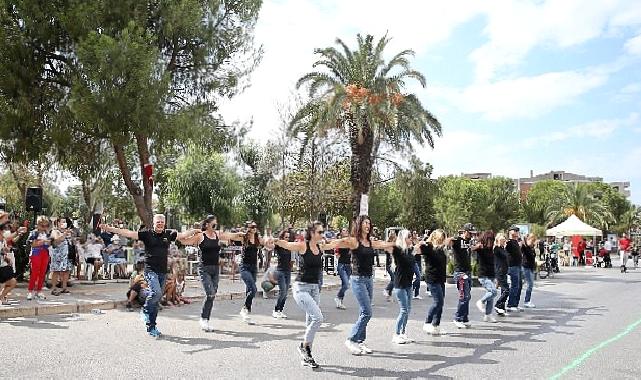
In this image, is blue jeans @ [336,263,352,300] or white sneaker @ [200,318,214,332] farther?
blue jeans @ [336,263,352,300]

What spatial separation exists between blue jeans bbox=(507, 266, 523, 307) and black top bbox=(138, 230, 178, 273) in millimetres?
6958

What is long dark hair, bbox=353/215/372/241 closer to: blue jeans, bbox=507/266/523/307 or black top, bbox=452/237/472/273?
black top, bbox=452/237/472/273

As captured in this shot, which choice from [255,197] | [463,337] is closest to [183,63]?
[463,337]

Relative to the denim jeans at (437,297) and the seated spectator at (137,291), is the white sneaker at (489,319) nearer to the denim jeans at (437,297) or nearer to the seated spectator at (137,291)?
the denim jeans at (437,297)

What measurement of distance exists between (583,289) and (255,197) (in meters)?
22.8

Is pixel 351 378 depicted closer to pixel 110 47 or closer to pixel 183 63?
pixel 110 47

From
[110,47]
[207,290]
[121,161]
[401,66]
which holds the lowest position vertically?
[207,290]

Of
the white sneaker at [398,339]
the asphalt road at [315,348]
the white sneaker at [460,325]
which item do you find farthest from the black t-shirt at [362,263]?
the white sneaker at [460,325]

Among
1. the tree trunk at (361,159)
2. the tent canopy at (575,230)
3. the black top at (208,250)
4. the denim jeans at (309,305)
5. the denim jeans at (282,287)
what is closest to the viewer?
the denim jeans at (309,305)

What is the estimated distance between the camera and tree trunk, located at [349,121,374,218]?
2497 cm

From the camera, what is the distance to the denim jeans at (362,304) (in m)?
8.70

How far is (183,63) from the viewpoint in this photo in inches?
808

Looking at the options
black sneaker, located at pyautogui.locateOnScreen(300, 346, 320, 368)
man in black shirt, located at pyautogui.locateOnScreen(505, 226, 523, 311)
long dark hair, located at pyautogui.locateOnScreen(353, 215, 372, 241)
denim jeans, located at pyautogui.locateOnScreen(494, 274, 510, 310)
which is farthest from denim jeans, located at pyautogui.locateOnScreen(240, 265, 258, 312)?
man in black shirt, located at pyautogui.locateOnScreen(505, 226, 523, 311)

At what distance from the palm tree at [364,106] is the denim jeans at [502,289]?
12.0 m
